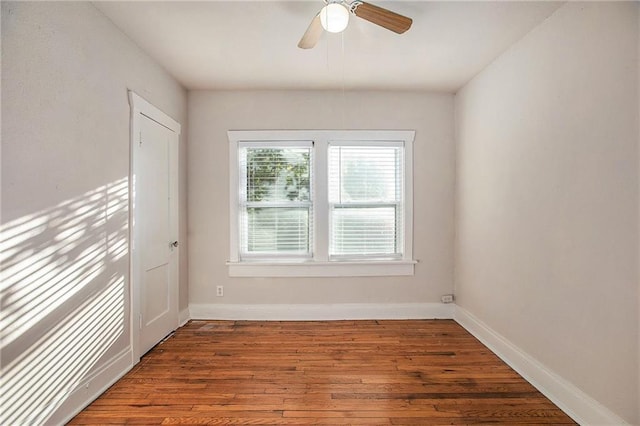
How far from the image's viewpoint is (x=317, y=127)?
3707 millimetres

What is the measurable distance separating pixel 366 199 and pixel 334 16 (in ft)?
7.12

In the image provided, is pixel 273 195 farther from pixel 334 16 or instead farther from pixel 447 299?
pixel 447 299

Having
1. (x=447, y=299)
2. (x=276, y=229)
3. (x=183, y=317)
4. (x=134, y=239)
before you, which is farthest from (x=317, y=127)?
(x=183, y=317)

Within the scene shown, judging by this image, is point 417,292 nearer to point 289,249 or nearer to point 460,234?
point 460,234

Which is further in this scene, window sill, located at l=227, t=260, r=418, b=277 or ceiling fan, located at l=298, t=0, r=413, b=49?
window sill, located at l=227, t=260, r=418, b=277

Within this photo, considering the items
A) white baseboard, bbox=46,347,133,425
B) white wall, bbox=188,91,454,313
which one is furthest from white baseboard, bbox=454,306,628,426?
white baseboard, bbox=46,347,133,425

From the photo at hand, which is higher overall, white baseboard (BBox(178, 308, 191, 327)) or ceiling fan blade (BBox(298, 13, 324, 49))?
ceiling fan blade (BBox(298, 13, 324, 49))

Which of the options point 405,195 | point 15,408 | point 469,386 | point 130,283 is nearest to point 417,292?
point 405,195

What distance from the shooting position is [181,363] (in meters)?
2.68

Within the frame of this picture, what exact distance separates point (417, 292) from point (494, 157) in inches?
65.7

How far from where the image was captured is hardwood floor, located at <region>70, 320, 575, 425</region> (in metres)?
2.01

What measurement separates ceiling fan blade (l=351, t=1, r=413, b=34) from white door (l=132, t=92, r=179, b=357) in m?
1.87

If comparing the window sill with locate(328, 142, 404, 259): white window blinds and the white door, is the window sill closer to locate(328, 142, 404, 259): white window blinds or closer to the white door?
locate(328, 142, 404, 259): white window blinds

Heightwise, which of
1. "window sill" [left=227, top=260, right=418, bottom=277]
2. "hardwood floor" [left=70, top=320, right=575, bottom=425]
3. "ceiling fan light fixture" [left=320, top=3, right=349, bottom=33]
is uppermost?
"ceiling fan light fixture" [left=320, top=3, right=349, bottom=33]
